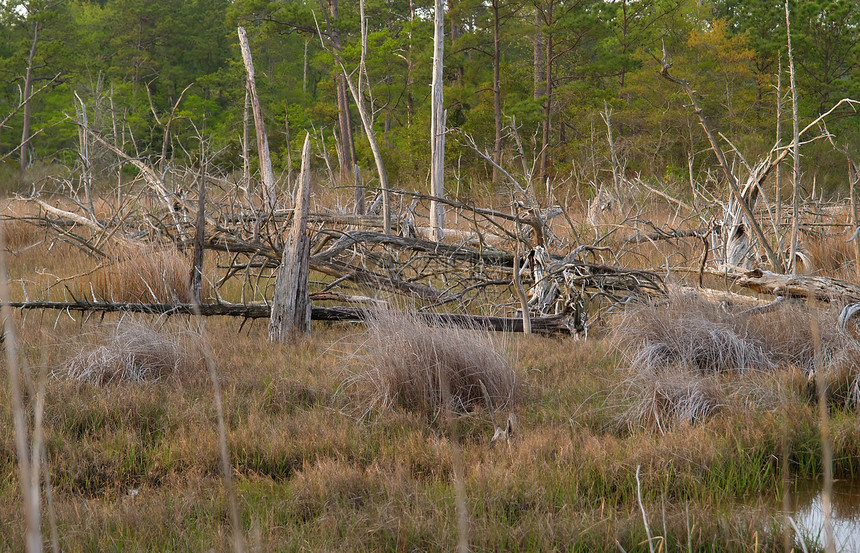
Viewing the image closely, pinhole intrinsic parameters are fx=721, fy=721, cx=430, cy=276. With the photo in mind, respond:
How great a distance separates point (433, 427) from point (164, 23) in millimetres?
37074

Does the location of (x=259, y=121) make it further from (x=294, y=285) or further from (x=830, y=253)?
(x=830, y=253)

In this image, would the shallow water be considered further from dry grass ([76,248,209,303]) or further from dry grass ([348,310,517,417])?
Answer: dry grass ([76,248,209,303])

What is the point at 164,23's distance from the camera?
118ft

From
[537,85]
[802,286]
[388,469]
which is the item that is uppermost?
[537,85]

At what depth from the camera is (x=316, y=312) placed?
19.8ft

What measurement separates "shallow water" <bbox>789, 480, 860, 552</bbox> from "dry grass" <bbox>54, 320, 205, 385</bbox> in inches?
140

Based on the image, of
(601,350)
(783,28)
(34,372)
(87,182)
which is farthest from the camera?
(783,28)

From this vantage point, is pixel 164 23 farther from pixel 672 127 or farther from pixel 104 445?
pixel 104 445

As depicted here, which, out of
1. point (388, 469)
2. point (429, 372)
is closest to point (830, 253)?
point (429, 372)

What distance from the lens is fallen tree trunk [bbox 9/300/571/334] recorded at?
5457 mm

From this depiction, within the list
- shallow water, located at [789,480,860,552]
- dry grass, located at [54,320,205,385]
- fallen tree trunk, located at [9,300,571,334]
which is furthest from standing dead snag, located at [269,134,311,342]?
shallow water, located at [789,480,860,552]

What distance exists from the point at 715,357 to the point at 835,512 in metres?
1.69

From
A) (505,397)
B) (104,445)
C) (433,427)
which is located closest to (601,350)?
(505,397)

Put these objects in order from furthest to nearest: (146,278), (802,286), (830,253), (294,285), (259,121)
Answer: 1. (259,121)
2. (830,253)
3. (146,278)
4. (294,285)
5. (802,286)
